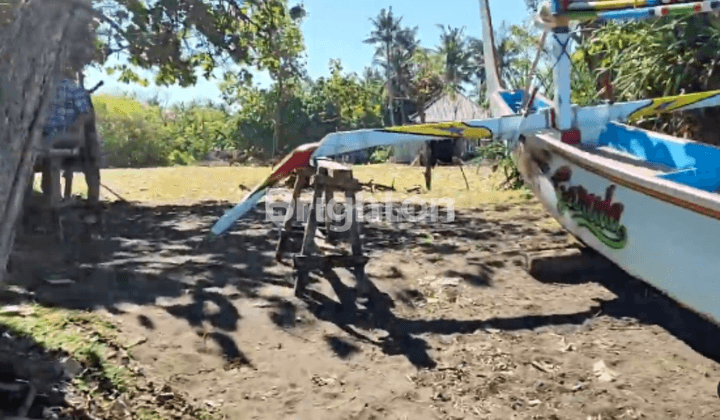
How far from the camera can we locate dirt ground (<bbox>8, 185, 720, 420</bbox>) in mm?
4453

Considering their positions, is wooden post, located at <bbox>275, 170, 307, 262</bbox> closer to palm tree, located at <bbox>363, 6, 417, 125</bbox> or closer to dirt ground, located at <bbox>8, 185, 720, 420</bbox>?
dirt ground, located at <bbox>8, 185, 720, 420</bbox>

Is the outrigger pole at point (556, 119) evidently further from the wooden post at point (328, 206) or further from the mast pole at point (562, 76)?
the wooden post at point (328, 206)

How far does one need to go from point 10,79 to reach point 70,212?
31.6ft

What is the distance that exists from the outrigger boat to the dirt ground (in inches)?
20.1

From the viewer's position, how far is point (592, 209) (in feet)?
20.9

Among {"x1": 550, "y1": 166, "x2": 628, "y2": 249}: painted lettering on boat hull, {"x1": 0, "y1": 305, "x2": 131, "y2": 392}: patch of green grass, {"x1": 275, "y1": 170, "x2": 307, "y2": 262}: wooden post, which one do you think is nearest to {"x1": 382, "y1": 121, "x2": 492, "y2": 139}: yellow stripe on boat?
{"x1": 550, "y1": 166, "x2": 628, "y2": 249}: painted lettering on boat hull

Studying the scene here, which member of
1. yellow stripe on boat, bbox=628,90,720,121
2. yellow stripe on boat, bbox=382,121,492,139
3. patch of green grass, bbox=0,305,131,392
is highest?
yellow stripe on boat, bbox=628,90,720,121

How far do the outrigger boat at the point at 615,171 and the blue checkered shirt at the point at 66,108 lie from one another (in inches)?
182

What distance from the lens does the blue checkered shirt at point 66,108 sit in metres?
9.12

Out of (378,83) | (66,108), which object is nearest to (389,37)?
(378,83)

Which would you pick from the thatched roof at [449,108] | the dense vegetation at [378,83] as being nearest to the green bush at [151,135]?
the dense vegetation at [378,83]

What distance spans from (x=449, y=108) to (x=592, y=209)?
34845 millimetres

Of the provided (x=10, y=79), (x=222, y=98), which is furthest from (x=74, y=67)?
(x=222, y=98)

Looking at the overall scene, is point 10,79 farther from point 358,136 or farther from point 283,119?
point 283,119
